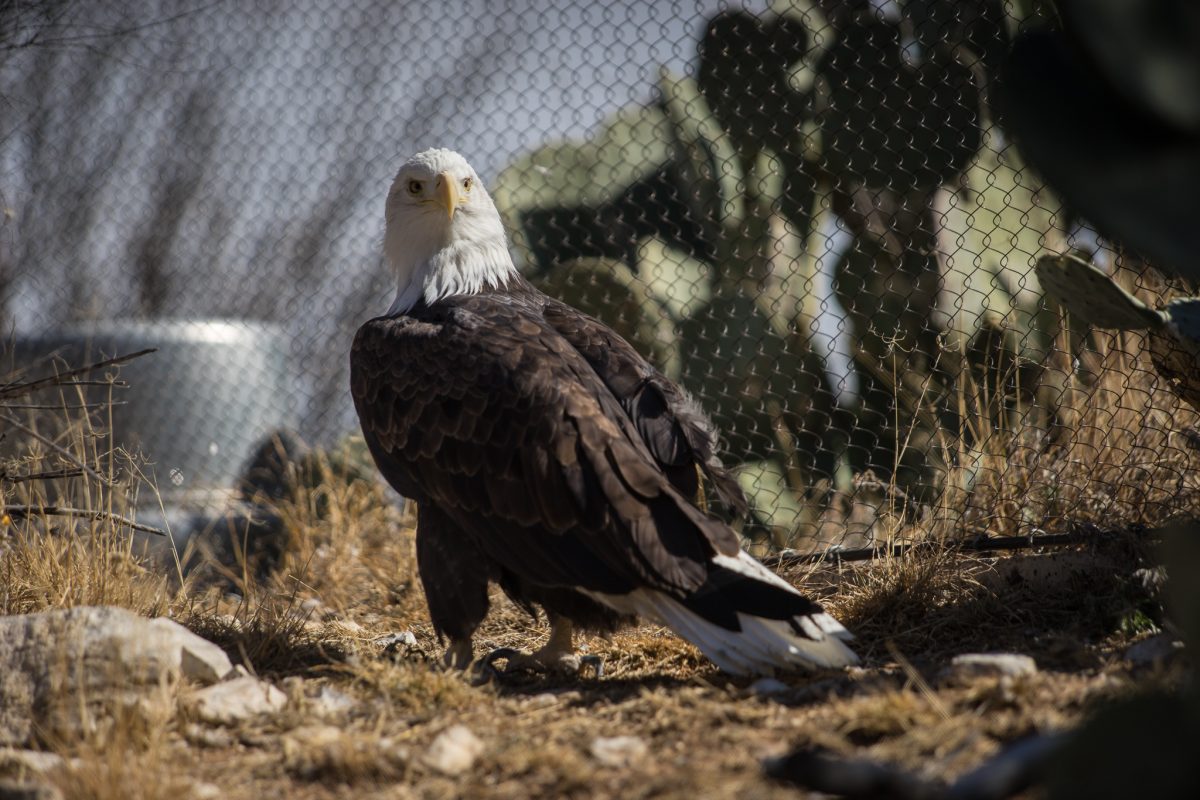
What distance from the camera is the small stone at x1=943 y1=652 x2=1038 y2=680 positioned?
8.65ft

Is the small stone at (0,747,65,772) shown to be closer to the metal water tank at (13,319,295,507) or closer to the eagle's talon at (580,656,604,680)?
the eagle's talon at (580,656,604,680)

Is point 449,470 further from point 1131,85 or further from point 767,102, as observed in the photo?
point 767,102

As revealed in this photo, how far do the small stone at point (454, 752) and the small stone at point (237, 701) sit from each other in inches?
23.8

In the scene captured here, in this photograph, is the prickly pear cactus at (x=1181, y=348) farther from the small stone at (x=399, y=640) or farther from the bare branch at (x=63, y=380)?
the bare branch at (x=63, y=380)

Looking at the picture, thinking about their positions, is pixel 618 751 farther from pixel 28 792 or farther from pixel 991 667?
pixel 28 792

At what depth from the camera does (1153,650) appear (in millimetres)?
2859

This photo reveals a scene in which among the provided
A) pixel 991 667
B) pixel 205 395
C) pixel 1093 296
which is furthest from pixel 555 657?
pixel 205 395

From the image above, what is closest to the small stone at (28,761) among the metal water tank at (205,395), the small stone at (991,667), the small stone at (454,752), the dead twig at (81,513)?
the small stone at (454,752)

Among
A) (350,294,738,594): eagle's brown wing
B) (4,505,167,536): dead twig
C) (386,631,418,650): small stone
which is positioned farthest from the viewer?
(386,631,418,650): small stone

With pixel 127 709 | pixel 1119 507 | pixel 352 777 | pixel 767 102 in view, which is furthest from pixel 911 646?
pixel 767 102

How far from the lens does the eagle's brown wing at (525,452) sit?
10.0ft

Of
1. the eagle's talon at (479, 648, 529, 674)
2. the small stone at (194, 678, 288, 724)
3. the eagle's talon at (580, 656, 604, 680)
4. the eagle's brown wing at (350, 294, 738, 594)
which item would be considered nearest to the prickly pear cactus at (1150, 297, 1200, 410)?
the eagle's brown wing at (350, 294, 738, 594)

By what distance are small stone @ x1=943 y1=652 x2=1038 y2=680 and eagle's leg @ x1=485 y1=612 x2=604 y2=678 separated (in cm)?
114

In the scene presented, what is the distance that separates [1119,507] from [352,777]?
274 cm
